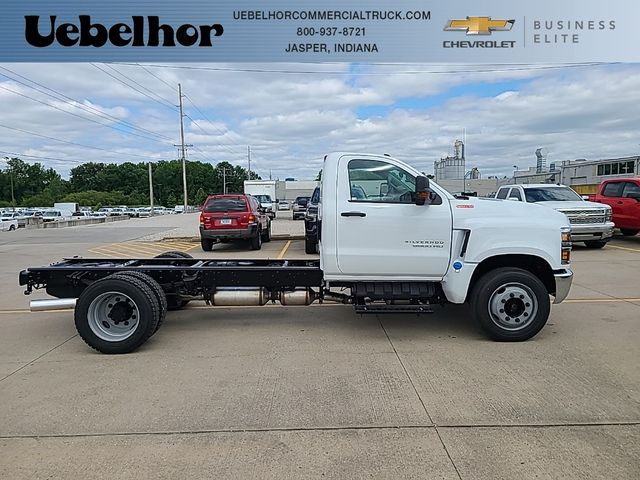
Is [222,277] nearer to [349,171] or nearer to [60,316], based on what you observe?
[349,171]

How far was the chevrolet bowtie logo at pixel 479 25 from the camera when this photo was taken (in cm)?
1445

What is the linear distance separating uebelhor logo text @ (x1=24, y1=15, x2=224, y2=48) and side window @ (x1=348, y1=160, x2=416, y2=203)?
30.1 ft

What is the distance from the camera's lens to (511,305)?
5984mm

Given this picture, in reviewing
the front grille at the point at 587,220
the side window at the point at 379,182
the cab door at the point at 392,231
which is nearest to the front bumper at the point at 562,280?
the cab door at the point at 392,231

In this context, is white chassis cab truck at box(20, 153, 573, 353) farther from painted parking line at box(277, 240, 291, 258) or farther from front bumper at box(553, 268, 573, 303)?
painted parking line at box(277, 240, 291, 258)

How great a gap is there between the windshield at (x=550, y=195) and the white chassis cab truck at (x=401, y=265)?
952cm

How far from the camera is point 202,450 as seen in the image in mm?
3617

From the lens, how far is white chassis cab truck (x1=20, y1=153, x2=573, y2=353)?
5859mm

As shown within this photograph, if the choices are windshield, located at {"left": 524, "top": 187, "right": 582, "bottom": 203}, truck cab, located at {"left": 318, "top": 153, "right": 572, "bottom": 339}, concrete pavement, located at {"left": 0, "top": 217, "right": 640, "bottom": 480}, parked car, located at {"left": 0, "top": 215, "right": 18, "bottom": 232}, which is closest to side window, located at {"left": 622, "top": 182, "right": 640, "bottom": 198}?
windshield, located at {"left": 524, "top": 187, "right": 582, "bottom": 203}

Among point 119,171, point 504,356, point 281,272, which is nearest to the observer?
point 504,356

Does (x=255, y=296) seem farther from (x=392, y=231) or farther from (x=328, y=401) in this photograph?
(x=328, y=401)

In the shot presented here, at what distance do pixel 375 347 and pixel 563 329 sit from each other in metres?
2.58

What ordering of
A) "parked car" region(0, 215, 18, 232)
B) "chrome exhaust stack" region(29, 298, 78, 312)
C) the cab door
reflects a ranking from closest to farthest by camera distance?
the cab door < "chrome exhaust stack" region(29, 298, 78, 312) < "parked car" region(0, 215, 18, 232)

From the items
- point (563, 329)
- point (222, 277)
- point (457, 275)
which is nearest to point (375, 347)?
point (457, 275)
